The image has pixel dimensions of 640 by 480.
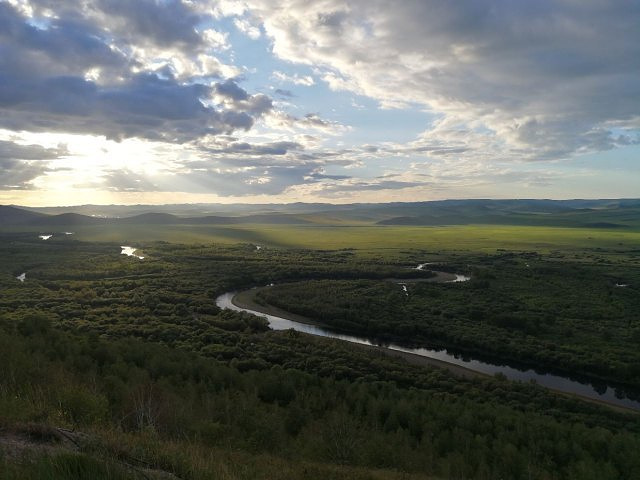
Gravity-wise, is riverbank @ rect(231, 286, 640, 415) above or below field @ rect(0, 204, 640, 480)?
below

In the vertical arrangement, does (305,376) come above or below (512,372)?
above

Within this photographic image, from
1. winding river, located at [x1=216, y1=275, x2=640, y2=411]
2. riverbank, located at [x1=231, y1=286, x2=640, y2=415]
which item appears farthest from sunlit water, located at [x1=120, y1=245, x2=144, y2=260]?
winding river, located at [x1=216, y1=275, x2=640, y2=411]

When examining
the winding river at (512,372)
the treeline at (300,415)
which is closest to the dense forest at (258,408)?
the treeline at (300,415)

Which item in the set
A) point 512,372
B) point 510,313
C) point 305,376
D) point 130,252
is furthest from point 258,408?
point 130,252

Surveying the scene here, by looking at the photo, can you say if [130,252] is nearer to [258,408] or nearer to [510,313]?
[510,313]

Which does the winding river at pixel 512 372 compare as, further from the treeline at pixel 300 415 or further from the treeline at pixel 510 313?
the treeline at pixel 300 415

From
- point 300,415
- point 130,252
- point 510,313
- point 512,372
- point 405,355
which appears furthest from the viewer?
point 130,252

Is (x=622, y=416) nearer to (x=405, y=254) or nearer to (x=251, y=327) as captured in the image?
(x=251, y=327)

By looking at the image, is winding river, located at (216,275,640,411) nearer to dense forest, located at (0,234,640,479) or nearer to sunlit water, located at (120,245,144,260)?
dense forest, located at (0,234,640,479)

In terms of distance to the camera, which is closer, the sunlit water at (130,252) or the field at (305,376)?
the field at (305,376)

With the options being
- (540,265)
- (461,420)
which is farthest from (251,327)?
(540,265)
